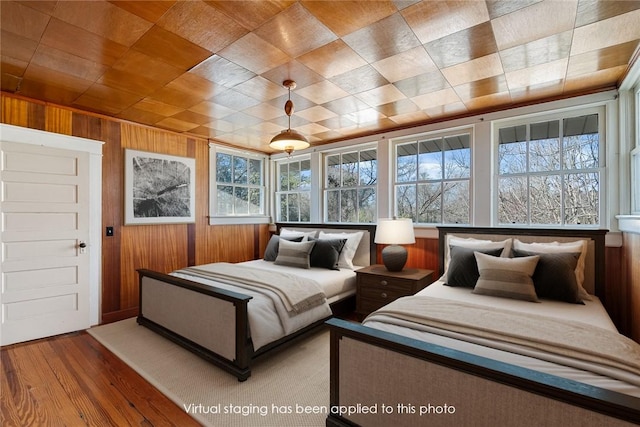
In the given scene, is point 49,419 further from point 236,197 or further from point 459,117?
point 459,117

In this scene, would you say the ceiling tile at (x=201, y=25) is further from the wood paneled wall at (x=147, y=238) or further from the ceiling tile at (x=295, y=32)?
the wood paneled wall at (x=147, y=238)

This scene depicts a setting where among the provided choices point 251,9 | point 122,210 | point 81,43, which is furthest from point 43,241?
point 251,9

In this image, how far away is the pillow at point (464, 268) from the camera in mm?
2709

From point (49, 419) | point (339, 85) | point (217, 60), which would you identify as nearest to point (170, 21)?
point (217, 60)

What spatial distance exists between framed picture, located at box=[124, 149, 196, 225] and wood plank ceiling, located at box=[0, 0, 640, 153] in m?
0.75

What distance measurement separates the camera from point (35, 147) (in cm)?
308

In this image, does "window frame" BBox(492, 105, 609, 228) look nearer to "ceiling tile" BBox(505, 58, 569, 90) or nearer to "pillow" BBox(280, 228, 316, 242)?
"ceiling tile" BBox(505, 58, 569, 90)

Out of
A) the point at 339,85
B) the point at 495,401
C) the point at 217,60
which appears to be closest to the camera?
the point at 495,401

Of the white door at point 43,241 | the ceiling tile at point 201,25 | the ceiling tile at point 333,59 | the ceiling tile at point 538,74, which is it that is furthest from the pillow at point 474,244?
the white door at point 43,241

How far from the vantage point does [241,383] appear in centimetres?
227

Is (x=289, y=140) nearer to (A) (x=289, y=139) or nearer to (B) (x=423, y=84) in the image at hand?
(A) (x=289, y=139)

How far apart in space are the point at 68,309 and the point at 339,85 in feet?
12.3

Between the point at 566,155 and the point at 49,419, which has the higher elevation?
the point at 566,155

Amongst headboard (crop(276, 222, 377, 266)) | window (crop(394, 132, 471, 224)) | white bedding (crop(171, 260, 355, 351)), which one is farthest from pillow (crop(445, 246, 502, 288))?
headboard (crop(276, 222, 377, 266))
